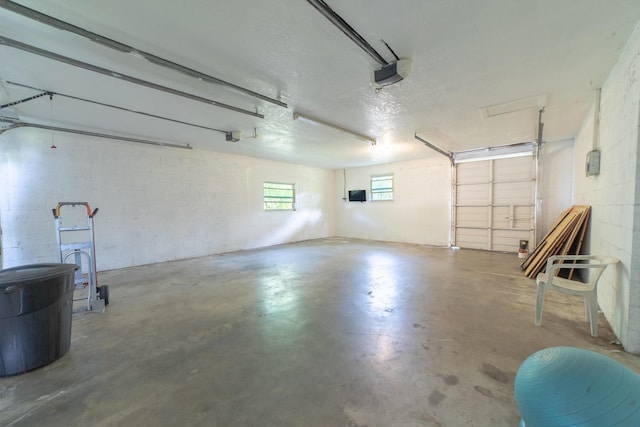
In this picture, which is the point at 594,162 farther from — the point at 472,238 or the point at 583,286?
the point at 472,238

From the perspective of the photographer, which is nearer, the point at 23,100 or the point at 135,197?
the point at 23,100

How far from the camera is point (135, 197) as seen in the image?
5473 millimetres

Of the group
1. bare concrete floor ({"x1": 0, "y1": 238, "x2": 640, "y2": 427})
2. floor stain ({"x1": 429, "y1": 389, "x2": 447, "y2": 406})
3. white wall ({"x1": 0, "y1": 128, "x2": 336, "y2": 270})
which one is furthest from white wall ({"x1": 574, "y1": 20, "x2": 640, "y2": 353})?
white wall ({"x1": 0, "y1": 128, "x2": 336, "y2": 270})

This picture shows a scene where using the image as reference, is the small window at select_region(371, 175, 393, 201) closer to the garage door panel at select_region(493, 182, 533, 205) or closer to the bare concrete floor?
the garage door panel at select_region(493, 182, 533, 205)

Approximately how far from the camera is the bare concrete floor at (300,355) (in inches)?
62.4

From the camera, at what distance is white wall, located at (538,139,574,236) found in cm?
577

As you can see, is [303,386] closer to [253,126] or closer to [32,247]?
[253,126]

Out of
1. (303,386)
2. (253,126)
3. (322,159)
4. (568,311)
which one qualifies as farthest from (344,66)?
(322,159)

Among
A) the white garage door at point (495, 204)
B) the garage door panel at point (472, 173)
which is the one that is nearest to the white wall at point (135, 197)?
the garage door panel at point (472, 173)

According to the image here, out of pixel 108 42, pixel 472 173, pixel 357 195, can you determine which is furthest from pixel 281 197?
pixel 108 42

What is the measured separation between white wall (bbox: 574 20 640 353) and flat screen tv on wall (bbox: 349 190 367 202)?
6474mm

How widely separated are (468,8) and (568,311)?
341cm

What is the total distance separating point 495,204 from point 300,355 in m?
6.87

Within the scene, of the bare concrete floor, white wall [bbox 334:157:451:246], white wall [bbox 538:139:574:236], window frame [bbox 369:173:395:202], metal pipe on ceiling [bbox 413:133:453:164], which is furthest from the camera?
window frame [bbox 369:173:395:202]
